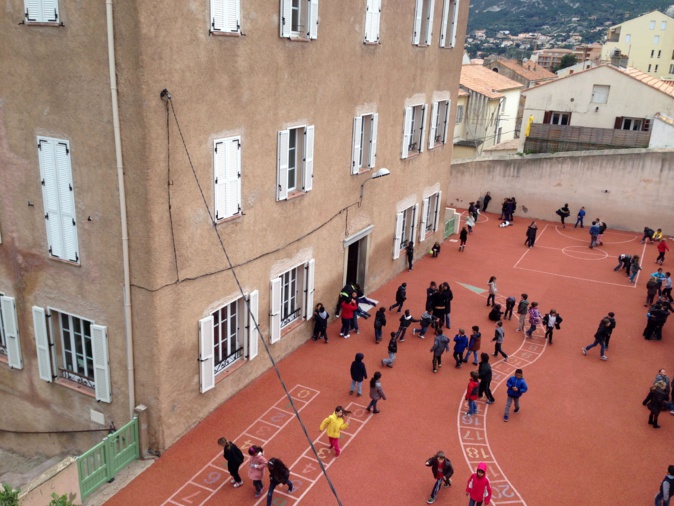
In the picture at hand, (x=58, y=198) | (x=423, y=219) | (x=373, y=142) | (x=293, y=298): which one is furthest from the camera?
(x=423, y=219)

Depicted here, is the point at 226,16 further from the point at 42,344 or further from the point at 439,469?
the point at 439,469

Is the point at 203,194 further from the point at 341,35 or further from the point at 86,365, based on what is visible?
the point at 341,35

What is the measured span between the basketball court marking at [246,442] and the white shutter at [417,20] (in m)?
12.6

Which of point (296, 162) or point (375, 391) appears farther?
point (296, 162)

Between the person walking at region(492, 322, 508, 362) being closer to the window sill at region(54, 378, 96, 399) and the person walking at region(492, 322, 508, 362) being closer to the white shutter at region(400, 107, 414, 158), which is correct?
the white shutter at region(400, 107, 414, 158)

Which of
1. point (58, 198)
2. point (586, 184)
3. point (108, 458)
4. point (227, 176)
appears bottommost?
point (108, 458)

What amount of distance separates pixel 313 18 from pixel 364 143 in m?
5.42

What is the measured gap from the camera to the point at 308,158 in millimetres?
16422

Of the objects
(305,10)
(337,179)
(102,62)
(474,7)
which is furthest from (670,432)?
(474,7)

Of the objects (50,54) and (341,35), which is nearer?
(50,54)

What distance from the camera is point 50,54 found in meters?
11.6

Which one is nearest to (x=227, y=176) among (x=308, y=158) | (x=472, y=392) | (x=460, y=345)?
(x=308, y=158)

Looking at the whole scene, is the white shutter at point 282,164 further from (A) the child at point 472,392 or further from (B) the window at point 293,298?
(A) the child at point 472,392

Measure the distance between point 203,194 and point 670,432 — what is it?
490 inches
